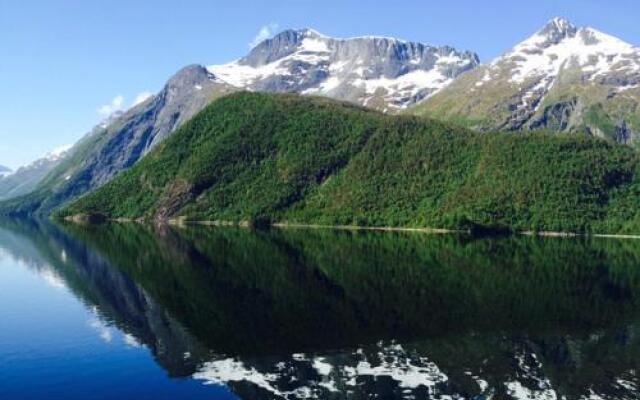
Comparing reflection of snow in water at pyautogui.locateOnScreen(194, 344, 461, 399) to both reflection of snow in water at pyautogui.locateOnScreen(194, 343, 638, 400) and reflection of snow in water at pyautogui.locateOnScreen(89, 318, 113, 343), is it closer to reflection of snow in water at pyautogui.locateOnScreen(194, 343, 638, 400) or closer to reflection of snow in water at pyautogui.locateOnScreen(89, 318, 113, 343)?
reflection of snow in water at pyautogui.locateOnScreen(194, 343, 638, 400)

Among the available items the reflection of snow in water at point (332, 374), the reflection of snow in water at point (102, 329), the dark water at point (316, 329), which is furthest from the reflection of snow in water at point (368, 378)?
the reflection of snow in water at point (102, 329)

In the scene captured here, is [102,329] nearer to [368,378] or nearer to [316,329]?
[316,329]

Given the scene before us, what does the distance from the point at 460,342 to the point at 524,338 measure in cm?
852

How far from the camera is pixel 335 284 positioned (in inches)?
4348

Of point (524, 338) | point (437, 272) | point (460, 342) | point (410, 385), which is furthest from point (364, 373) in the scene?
point (437, 272)

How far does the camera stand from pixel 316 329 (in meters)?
77.9

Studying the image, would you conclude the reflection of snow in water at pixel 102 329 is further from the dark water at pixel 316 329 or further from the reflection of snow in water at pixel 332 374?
the reflection of snow in water at pixel 332 374

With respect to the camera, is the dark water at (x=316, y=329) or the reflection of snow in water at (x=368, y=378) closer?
the reflection of snow in water at (x=368, y=378)

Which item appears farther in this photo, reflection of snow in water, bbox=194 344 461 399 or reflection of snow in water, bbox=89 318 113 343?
reflection of snow in water, bbox=89 318 113 343

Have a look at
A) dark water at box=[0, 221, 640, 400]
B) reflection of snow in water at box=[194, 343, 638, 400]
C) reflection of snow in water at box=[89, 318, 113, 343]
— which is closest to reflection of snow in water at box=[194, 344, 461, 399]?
reflection of snow in water at box=[194, 343, 638, 400]

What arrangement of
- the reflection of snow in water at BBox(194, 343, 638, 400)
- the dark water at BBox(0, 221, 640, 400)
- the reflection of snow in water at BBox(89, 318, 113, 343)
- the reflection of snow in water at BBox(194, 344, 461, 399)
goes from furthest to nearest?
the reflection of snow in water at BBox(89, 318, 113, 343) < the dark water at BBox(0, 221, 640, 400) < the reflection of snow in water at BBox(194, 344, 461, 399) < the reflection of snow in water at BBox(194, 343, 638, 400)

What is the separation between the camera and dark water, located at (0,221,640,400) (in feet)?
195

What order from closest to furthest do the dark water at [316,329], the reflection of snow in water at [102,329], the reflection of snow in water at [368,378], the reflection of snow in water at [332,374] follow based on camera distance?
the reflection of snow in water at [368,378], the reflection of snow in water at [332,374], the dark water at [316,329], the reflection of snow in water at [102,329]

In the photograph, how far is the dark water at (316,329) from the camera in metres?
59.4
